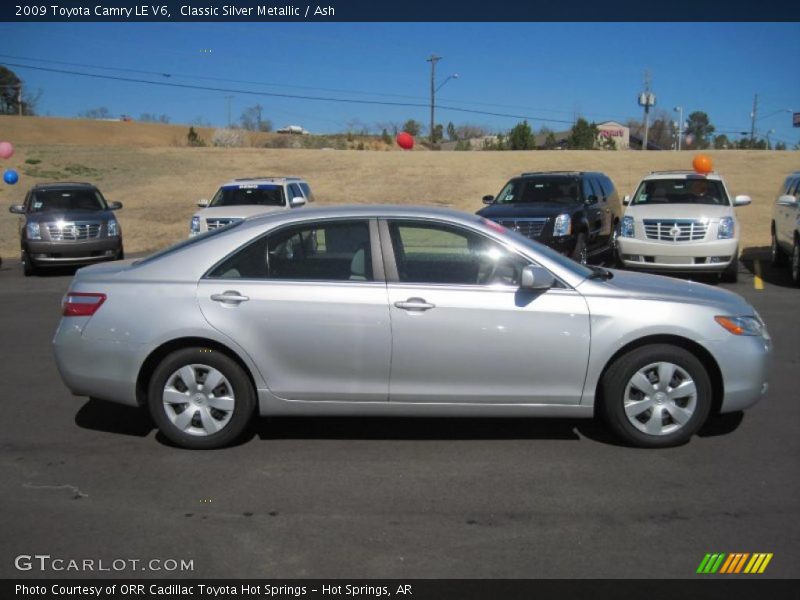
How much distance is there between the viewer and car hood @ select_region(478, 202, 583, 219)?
43.6 feet

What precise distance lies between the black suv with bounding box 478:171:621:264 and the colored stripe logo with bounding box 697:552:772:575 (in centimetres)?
923

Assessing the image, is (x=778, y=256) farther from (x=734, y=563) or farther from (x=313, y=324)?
(x=734, y=563)

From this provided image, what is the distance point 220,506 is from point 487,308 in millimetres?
2096

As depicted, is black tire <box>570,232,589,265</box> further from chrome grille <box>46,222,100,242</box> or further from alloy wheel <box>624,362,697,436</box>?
chrome grille <box>46,222,100,242</box>

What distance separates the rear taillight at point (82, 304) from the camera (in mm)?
5508

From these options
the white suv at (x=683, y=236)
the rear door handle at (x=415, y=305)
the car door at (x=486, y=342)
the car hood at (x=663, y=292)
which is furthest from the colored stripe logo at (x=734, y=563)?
the white suv at (x=683, y=236)

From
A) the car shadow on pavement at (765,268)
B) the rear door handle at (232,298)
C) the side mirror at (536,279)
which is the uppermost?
the side mirror at (536,279)

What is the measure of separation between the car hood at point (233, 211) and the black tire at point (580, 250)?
5518 millimetres

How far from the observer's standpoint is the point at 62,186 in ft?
55.3

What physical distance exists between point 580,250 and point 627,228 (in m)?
0.87

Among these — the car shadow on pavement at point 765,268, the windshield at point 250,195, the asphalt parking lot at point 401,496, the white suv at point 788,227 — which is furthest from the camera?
the windshield at point 250,195

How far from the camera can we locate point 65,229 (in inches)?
612

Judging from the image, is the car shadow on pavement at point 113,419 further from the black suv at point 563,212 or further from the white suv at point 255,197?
the white suv at point 255,197

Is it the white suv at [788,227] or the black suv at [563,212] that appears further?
the black suv at [563,212]
